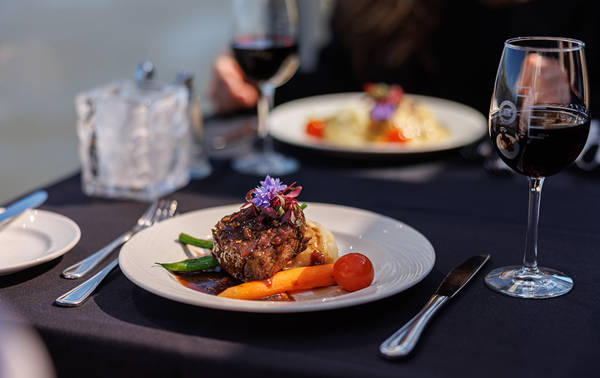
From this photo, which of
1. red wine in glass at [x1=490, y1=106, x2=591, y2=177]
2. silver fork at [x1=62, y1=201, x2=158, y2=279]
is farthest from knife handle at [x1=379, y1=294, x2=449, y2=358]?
silver fork at [x1=62, y1=201, x2=158, y2=279]

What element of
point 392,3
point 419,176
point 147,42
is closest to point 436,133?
point 419,176

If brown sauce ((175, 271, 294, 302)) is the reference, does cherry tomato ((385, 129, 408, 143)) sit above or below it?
below

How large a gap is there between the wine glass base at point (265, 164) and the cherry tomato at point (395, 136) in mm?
287

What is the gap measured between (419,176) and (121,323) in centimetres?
93

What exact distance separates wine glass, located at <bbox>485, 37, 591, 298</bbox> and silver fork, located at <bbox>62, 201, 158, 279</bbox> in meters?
0.62

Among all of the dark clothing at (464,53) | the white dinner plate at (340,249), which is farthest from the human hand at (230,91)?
the white dinner plate at (340,249)

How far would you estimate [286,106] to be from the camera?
207cm

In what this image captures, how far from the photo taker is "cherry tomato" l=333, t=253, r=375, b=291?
0.89 m

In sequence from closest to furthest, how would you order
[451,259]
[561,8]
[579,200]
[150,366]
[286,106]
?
[150,366], [451,259], [579,200], [286,106], [561,8]

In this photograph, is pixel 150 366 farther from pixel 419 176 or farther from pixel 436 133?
pixel 436 133

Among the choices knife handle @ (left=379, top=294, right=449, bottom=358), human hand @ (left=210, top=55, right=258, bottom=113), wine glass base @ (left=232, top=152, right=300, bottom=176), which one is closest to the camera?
knife handle @ (left=379, top=294, right=449, bottom=358)

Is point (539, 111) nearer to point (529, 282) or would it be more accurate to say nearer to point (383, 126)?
point (529, 282)

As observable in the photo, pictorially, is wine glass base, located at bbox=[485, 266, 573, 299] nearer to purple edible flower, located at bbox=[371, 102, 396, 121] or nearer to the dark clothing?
purple edible flower, located at bbox=[371, 102, 396, 121]

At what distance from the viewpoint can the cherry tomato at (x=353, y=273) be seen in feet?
2.93
